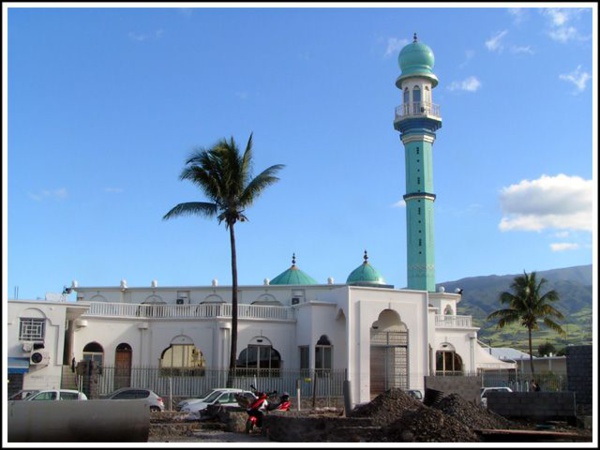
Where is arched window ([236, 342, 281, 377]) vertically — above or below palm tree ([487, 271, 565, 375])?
below

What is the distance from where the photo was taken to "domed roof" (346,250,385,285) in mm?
45406

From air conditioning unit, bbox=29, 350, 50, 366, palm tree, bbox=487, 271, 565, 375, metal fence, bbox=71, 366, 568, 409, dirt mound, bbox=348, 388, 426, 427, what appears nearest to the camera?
dirt mound, bbox=348, 388, 426, 427

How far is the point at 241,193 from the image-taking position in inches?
1302

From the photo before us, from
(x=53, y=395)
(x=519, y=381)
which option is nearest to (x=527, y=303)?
(x=519, y=381)

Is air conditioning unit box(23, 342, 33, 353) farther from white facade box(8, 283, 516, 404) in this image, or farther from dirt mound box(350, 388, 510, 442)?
dirt mound box(350, 388, 510, 442)

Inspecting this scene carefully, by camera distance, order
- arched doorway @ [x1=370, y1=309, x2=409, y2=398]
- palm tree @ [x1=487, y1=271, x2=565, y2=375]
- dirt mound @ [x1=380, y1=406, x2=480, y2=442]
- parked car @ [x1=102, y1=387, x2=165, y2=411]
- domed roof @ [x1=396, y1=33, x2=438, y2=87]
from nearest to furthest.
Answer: dirt mound @ [x1=380, y1=406, x2=480, y2=442], parked car @ [x1=102, y1=387, x2=165, y2=411], arched doorway @ [x1=370, y1=309, x2=409, y2=398], palm tree @ [x1=487, y1=271, x2=565, y2=375], domed roof @ [x1=396, y1=33, x2=438, y2=87]

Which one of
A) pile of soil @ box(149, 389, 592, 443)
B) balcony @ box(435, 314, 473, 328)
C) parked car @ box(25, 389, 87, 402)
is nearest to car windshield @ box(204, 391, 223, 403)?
pile of soil @ box(149, 389, 592, 443)

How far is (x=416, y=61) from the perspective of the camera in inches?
2206

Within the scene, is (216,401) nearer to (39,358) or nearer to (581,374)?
(39,358)

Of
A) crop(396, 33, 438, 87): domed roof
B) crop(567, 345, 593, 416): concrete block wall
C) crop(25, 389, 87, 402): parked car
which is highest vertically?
crop(396, 33, 438, 87): domed roof

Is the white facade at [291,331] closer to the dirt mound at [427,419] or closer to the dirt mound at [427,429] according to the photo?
the dirt mound at [427,419]

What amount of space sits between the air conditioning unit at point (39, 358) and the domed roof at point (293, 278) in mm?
17245

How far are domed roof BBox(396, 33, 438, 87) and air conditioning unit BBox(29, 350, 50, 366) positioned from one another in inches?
1378

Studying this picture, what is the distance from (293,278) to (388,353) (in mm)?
10163
